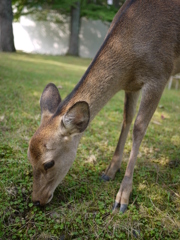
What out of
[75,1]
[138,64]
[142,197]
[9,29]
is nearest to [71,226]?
[142,197]

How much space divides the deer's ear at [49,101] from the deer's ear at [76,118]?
→ 0.34 meters

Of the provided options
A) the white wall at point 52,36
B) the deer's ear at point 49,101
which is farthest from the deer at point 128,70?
the white wall at point 52,36

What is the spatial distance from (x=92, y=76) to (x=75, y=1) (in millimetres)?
18458

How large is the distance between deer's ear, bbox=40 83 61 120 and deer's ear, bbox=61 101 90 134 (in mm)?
342

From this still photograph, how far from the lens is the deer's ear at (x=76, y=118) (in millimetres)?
2113

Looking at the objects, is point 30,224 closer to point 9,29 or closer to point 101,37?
point 9,29

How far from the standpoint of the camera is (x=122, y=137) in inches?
123

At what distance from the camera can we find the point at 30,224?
205cm

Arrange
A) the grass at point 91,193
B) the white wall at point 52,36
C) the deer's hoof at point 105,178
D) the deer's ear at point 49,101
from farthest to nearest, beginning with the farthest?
Result: 1. the white wall at point 52,36
2. the deer's hoof at point 105,178
3. the deer's ear at point 49,101
4. the grass at point 91,193

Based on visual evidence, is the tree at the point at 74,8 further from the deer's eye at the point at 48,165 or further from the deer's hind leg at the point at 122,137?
the deer's eye at the point at 48,165

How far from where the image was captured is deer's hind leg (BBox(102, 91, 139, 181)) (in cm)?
291

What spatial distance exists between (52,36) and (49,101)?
82.6 feet

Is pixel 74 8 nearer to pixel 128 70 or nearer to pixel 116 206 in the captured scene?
pixel 128 70

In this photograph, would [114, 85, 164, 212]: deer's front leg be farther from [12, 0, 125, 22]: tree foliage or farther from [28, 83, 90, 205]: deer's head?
[12, 0, 125, 22]: tree foliage
